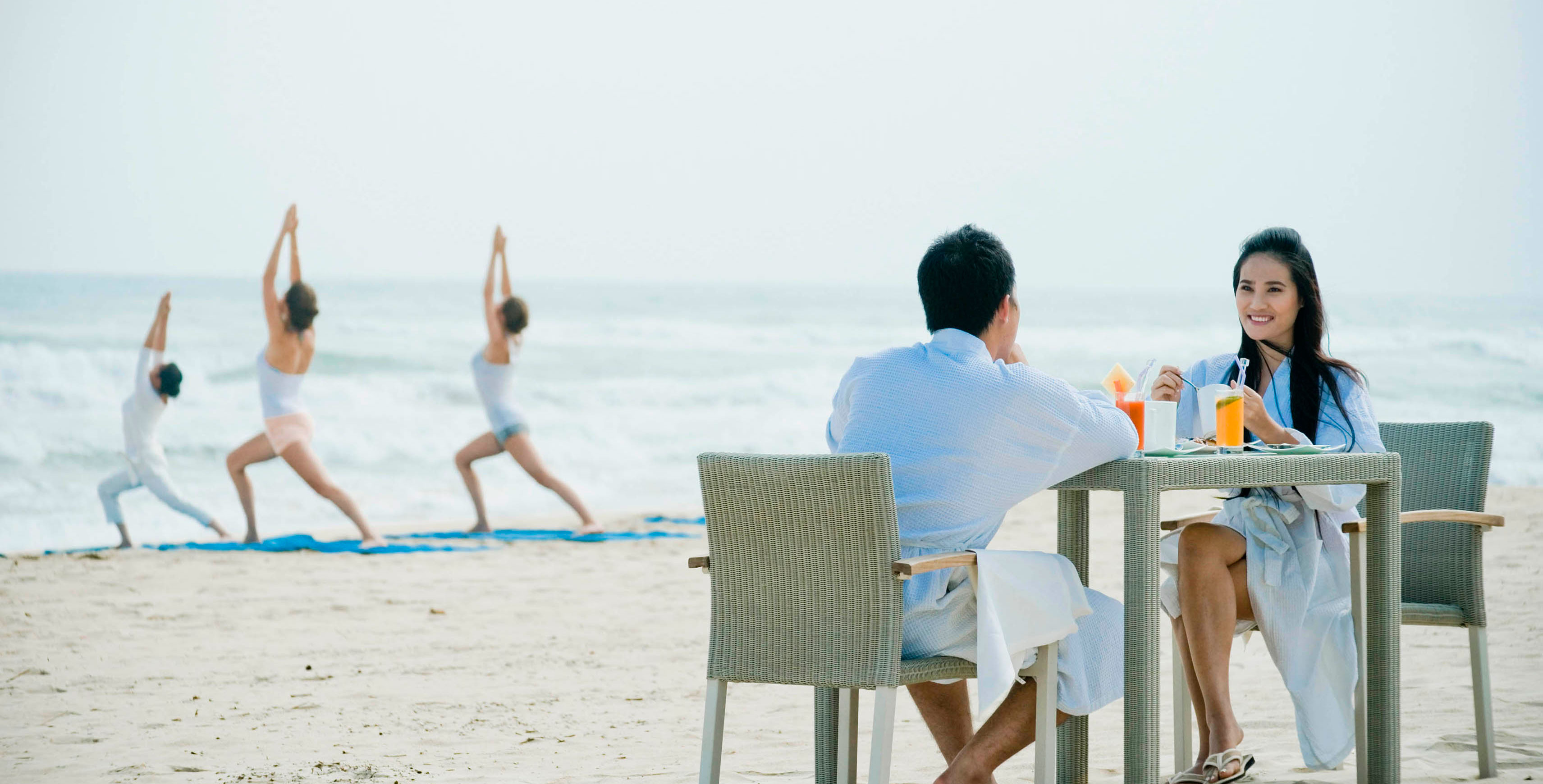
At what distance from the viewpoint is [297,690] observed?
13.7 feet

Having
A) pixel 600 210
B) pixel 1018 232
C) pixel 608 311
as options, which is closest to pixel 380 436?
pixel 608 311

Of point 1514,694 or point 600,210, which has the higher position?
point 600,210

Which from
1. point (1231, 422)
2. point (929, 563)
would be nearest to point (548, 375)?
point (1231, 422)

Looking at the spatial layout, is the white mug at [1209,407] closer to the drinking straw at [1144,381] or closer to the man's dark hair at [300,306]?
the drinking straw at [1144,381]

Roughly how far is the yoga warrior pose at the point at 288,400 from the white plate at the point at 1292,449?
6201 millimetres

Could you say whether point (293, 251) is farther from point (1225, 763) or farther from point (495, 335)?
point (1225, 763)

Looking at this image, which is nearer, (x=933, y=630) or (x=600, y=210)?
(x=933, y=630)

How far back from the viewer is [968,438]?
234 centimetres

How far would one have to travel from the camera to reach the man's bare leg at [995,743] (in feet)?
8.00

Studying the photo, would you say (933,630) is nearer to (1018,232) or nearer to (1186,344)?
(1186,344)

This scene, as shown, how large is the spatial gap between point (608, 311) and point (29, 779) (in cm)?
1960

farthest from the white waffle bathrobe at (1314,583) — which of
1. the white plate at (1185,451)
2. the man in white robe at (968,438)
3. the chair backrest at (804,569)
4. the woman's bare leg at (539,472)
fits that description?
the woman's bare leg at (539,472)

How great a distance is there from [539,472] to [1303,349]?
6.25 meters

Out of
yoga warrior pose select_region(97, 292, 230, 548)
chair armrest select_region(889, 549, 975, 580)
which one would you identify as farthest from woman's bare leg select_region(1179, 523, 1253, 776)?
yoga warrior pose select_region(97, 292, 230, 548)
